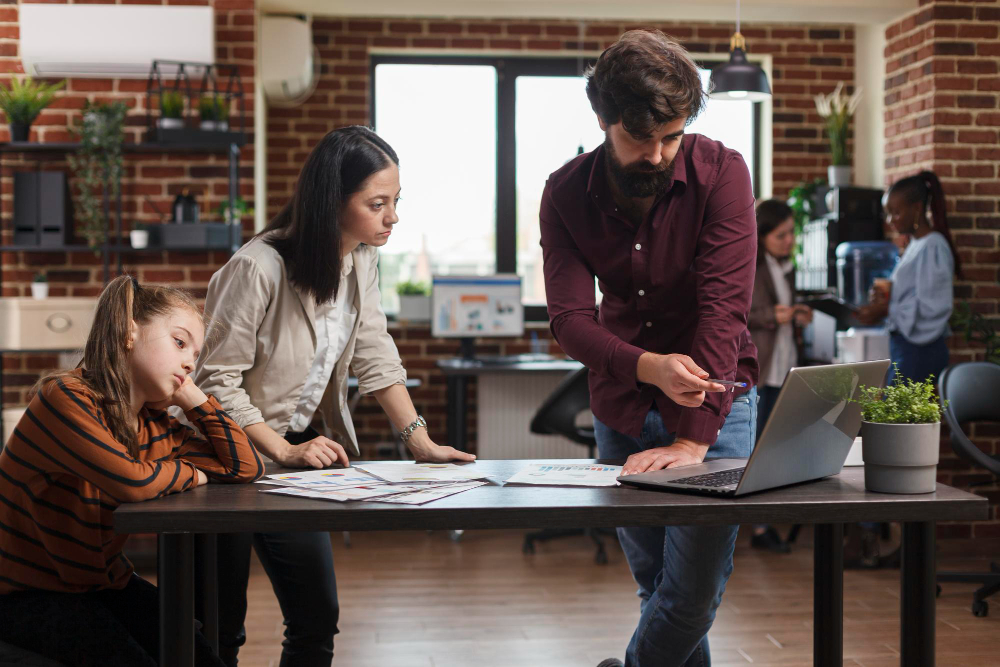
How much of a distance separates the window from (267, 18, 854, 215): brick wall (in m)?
0.14

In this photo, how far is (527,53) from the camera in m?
5.55

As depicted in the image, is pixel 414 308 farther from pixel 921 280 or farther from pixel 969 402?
pixel 969 402

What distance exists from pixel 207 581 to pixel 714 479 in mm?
906

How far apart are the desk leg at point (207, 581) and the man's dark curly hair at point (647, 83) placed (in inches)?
41.5

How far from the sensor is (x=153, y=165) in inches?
163

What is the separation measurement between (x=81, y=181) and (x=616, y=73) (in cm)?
311

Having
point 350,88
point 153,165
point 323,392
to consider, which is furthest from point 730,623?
point 350,88

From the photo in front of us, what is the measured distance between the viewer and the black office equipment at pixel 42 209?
3998 mm

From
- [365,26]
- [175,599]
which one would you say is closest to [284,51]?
[365,26]

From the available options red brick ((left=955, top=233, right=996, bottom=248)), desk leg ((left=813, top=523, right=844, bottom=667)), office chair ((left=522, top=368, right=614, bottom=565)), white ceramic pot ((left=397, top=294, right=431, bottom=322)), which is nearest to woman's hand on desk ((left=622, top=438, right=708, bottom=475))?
desk leg ((left=813, top=523, right=844, bottom=667))

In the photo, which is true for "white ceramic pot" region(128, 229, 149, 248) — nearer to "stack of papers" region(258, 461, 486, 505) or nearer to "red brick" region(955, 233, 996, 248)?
"stack of papers" region(258, 461, 486, 505)

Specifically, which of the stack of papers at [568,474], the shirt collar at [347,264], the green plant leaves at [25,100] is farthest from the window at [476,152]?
the stack of papers at [568,474]

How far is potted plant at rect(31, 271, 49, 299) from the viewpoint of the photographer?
13.2ft

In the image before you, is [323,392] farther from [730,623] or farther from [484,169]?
[484,169]
